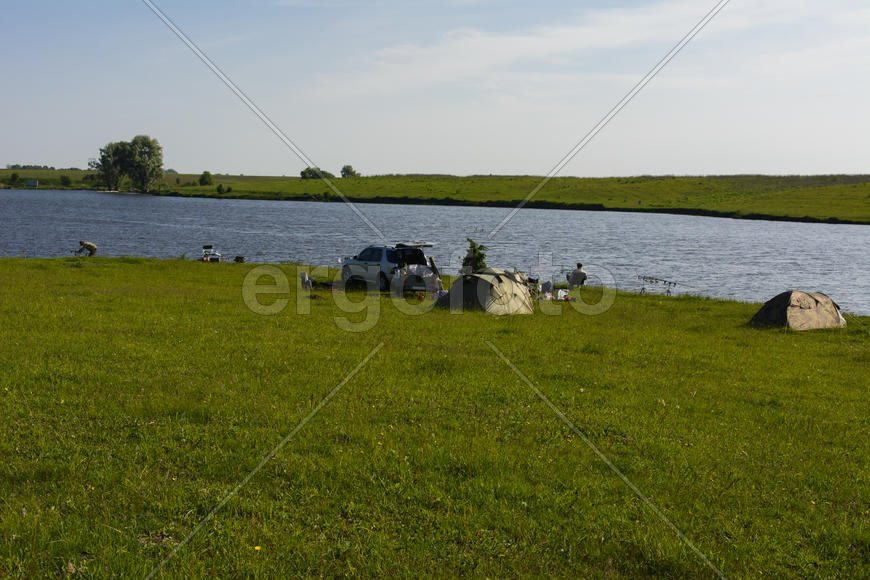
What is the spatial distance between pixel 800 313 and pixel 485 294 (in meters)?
11.9

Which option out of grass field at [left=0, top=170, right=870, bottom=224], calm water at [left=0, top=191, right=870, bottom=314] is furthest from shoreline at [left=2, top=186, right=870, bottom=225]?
calm water at [left=0, top=191, right=870, bottom=314]

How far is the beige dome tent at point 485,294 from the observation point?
2347 centimetres

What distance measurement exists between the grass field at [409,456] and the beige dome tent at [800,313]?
21.0 feet

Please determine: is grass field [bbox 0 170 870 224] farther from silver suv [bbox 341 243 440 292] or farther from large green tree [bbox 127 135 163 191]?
silver suv [bbox 341 243 440 292]

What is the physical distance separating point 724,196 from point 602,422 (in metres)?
171

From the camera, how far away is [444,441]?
360 inches

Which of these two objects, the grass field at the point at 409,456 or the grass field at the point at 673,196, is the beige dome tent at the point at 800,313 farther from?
the grass field at the point at 673,196

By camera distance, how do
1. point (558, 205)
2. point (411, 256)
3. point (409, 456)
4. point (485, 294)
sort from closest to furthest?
A: point (409, 456) → point (485, 294) → point (411, 256) → point (558, 205)

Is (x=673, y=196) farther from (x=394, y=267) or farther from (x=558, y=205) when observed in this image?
(x=394, y=267)

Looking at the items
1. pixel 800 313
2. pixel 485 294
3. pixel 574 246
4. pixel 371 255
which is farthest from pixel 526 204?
pixel 485 294

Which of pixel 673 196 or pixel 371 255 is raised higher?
pixel 673 196

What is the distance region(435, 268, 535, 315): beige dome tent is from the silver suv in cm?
391

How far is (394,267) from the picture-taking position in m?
28.4

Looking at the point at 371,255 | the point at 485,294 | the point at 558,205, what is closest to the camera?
the point at 485,294
